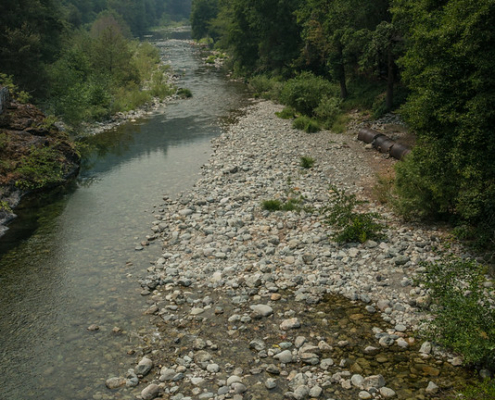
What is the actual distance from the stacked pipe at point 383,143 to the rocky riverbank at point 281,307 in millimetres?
4014

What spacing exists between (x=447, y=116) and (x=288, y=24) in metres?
33.5

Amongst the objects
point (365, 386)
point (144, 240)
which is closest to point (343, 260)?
point (365, 386)

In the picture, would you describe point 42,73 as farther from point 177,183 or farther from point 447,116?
point 447,116

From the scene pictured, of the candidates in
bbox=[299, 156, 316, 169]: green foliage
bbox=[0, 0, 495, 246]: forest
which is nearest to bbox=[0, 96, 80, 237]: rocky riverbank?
bbox=[0, 0, 495, 246]: forest

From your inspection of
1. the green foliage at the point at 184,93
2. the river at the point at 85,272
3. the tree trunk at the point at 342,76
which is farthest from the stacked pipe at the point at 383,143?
the green foliage at the point at 184,93

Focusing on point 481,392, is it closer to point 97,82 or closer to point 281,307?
point 281,307

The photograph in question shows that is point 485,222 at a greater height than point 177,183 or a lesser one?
greater

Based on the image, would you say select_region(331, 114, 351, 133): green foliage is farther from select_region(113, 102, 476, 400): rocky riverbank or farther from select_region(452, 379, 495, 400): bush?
select_region(452, 379, 495, 400): bush

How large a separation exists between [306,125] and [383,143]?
583 cm

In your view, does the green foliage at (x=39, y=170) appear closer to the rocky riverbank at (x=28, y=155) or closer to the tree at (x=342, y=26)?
the rocky riverbank at (x=28, y=155)

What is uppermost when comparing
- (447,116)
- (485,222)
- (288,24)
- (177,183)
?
(288,24)

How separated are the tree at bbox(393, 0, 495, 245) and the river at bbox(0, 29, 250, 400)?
8.42 m

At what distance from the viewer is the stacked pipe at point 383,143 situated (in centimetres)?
1896

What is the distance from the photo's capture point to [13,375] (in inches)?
331
